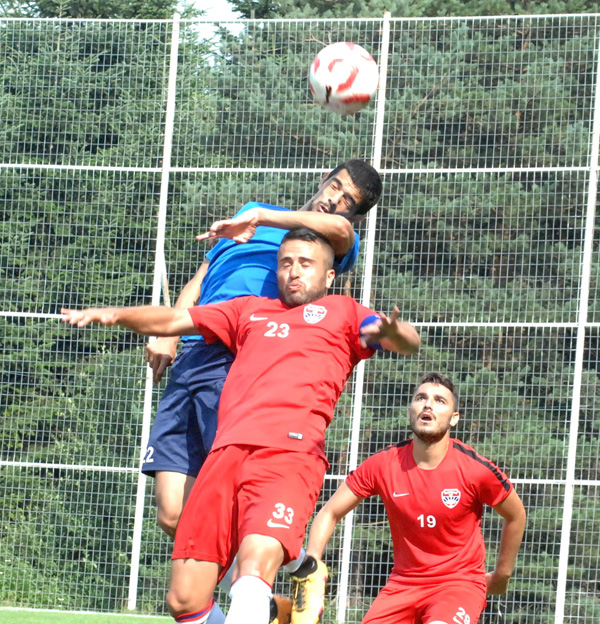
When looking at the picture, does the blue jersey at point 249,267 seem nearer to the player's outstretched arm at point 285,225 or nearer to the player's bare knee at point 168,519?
the player's outstretched arm at point 285,225

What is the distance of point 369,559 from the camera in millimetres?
8242

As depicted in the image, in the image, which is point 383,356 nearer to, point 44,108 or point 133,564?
point 133,564

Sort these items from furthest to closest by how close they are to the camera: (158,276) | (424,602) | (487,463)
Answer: (158,276)
(487,463)
(424,602)

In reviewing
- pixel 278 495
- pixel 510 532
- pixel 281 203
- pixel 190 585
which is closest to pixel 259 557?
pixel 278 495

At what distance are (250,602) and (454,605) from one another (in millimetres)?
1928

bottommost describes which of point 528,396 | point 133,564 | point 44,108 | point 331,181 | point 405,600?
point 133,564

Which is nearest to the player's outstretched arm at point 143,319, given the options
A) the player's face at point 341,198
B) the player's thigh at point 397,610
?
the player's face at point 341,198

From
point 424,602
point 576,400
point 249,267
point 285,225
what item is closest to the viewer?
point 285,225

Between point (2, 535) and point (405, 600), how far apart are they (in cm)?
438

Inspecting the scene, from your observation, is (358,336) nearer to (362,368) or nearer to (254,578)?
(254,578)

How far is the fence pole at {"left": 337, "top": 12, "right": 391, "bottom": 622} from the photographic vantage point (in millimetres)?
7711

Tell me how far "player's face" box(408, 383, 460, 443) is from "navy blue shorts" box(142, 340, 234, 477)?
1650mm

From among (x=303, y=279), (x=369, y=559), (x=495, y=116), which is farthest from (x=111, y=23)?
(x=303, y=279)

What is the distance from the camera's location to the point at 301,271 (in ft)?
13.0
